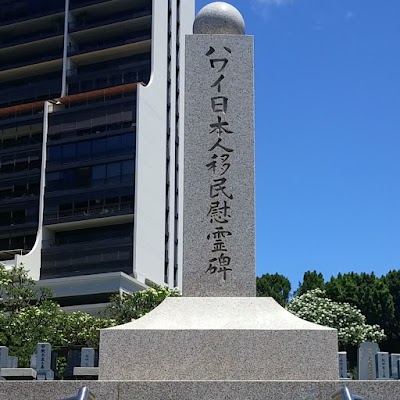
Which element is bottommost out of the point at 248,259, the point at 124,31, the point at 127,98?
the point at 248,259

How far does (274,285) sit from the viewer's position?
2111 inches

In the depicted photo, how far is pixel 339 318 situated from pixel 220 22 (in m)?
33.0

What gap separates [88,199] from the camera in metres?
51.6

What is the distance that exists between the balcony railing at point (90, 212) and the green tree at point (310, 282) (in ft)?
40.5

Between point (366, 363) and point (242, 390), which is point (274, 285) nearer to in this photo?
point (366, 363)

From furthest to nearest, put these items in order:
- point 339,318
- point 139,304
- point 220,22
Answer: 1. point 339,318
2. point 139,304
3. point 220,22

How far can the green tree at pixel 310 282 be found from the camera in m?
52.0

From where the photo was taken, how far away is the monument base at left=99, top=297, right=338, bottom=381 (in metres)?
10.3

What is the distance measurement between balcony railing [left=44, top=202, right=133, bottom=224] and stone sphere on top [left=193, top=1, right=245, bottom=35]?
37856mm

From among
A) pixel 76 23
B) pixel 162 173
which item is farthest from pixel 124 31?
pixel 162 173

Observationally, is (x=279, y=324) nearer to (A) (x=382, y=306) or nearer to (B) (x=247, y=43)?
(B) (x=247, y=43)

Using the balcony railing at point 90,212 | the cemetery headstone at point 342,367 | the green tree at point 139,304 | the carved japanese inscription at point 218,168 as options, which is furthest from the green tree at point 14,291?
the cemetery headstone at point 342,367

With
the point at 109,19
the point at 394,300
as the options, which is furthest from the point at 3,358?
the point at 109,19

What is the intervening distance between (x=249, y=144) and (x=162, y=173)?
42.1 meters
